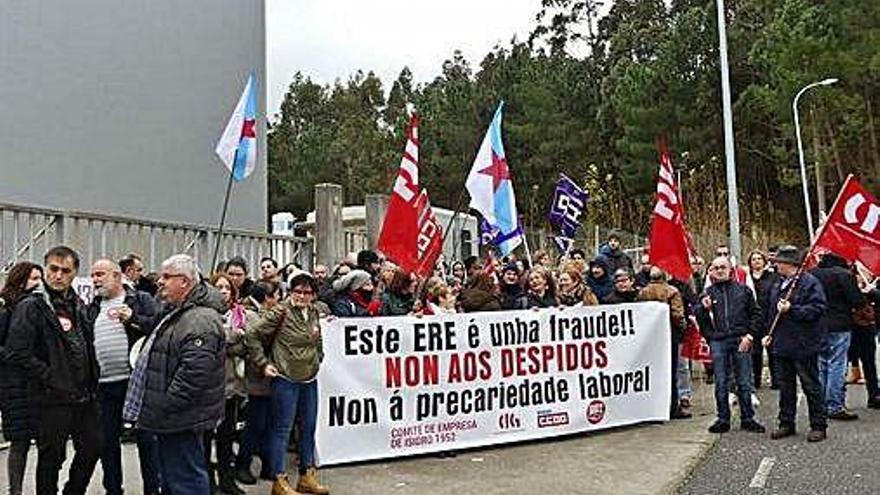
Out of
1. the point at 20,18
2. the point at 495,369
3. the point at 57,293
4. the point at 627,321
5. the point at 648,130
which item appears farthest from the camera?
the point at 648,130

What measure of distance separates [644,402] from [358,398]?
131 inches

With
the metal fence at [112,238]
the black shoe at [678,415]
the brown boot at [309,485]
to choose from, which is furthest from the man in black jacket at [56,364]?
the black shoe at [678,415]

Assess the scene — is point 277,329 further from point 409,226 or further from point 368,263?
point 409,226

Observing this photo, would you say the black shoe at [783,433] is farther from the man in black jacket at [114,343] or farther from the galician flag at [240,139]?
the galician flag at [240,139]

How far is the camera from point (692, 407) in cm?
1247

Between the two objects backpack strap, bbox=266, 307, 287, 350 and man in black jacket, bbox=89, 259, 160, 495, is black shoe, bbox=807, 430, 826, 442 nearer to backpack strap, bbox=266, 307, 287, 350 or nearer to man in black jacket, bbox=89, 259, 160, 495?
backpack strap, bbox=266, 307, 287, 350

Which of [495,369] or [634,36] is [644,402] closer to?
[495,369]

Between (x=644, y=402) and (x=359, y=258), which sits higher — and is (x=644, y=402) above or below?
below

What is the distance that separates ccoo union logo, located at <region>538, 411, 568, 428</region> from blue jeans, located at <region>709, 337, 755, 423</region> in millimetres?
1491

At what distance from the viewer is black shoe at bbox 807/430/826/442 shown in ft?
32.9

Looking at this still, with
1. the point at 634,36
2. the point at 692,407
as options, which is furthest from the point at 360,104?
the point at 692,407

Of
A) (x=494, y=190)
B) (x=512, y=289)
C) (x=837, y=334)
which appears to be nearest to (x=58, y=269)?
(x=512, y=289)

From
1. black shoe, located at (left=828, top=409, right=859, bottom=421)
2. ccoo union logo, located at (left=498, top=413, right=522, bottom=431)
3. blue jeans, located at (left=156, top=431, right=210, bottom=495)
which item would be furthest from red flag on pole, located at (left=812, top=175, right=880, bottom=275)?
blue jeans, located at (left=156, top=431, right=210, bottom=495)

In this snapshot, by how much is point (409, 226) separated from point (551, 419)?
96.9 inches
